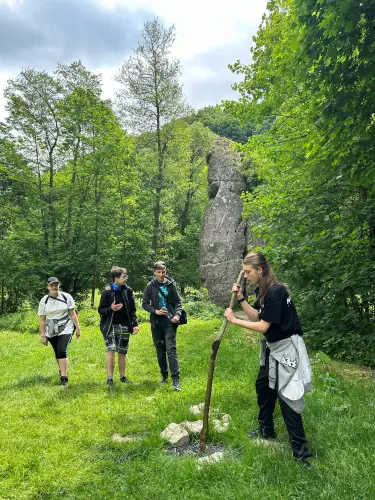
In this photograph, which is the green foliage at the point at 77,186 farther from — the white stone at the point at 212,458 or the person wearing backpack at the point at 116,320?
the white stone at the point at 212,458

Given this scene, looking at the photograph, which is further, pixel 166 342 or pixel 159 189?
pixel 159 189

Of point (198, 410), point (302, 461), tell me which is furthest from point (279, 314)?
point (198, 410)

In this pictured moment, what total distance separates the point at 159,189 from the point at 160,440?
711 inches

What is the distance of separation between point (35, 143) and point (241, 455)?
21687mm

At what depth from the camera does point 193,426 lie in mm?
4477

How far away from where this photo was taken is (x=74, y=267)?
66.4 ft

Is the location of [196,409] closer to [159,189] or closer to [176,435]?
[176,435]

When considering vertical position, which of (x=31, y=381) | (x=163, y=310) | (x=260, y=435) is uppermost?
(x=163, y=310)

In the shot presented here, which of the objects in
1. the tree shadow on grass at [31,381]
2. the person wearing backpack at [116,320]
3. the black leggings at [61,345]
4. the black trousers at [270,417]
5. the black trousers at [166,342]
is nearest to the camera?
the black trousers at [270,417]

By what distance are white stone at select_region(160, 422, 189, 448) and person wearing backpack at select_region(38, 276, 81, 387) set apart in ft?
10.2

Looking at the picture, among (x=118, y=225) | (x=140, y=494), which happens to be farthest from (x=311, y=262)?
(x=118, y=225)

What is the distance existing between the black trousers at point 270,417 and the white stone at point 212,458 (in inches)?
23.6

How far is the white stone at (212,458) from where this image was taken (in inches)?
142

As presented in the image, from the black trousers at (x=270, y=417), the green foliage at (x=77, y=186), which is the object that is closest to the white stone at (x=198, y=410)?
the black trousers at (x=270, y=417)
